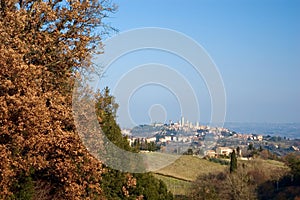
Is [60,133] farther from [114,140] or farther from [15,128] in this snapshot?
[114,140]

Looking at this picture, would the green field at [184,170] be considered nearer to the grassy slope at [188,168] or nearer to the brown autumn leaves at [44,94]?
the grassy slope at [188,168]

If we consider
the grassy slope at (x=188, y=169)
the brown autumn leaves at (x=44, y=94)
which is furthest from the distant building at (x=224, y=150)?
the brown autumn leaves at (x=44, y=94)

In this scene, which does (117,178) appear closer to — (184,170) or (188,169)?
(184,170)

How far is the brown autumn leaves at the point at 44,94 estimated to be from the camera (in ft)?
30.5

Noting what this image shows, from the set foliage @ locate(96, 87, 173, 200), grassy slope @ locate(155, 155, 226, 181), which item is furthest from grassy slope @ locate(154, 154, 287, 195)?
foliage @ locate(96, 87, 173, 200)

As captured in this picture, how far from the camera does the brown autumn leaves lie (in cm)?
929

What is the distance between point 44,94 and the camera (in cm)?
1006

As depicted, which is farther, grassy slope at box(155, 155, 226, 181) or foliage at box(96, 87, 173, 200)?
grassy slope at box(155, 155, 226, 181)

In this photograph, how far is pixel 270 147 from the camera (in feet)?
223

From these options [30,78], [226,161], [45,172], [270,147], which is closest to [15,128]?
[30,78]

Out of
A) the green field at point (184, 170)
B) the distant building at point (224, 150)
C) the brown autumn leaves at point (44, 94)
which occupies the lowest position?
the green field at point (184, 170)

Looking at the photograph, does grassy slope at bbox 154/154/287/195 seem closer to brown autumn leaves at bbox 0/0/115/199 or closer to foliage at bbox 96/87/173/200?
foliage at bbox 96/87/173/200

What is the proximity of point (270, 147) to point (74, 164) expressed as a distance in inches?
2385

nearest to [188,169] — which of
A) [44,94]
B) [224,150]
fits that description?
[224,150]
